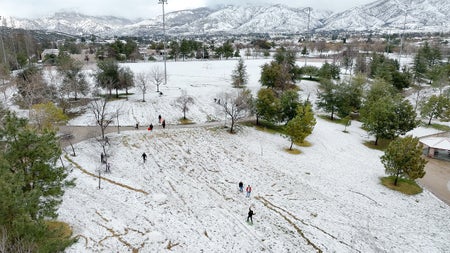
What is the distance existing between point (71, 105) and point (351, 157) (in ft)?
138

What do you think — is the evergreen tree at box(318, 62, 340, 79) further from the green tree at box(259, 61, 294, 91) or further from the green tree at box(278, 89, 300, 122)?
the green tree at box(278, 89, 300, 122)

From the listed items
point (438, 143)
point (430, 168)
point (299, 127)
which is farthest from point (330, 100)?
point (430, 168)

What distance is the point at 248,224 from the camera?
21922 mm

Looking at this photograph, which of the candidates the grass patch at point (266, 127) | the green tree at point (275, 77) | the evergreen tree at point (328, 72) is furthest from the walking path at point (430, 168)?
the evergreen tree at point (328, 72)

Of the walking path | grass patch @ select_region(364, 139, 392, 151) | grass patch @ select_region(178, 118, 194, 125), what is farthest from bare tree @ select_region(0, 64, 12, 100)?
grass patch @ select_region(364, 139, 392, 151)

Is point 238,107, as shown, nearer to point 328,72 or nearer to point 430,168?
point 430,168

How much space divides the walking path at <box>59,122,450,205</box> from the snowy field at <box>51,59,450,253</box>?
4.78ft

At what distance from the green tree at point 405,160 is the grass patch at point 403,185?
707 millimetres

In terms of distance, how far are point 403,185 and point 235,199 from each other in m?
18.7

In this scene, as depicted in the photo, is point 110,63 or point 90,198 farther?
point 110,63

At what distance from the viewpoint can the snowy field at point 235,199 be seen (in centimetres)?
2011

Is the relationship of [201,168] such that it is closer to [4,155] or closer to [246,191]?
[246,191]

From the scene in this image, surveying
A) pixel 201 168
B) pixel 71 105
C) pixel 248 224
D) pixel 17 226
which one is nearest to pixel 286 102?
pixel 201 168

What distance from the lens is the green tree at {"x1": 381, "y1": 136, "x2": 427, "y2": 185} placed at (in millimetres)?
29172
